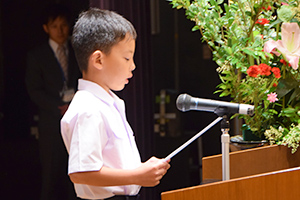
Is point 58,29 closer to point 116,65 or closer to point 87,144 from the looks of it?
point 116,65

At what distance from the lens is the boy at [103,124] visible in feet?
4.71

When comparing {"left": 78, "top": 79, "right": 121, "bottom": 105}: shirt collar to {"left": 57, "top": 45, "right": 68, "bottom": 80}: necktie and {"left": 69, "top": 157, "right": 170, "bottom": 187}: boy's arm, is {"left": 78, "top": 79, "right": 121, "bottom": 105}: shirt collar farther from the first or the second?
{"left": 57, "top": 45, "right": 68, "bottom": 80}: necktie

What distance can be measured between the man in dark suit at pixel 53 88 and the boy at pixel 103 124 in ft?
3.92

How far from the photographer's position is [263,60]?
6.19 feet

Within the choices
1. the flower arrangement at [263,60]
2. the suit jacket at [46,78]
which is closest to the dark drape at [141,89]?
the suit jacket at [46,78]

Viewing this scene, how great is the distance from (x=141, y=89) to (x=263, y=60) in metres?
1.25

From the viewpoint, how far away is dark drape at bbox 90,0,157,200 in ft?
9.70

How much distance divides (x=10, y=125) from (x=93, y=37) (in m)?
1.37

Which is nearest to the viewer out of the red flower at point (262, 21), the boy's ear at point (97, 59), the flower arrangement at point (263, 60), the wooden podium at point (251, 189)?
the wooden podium at point (251, 189)

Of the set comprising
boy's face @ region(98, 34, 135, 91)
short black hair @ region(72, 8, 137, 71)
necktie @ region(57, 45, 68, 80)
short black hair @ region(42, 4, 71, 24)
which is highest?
short black hair @ region(42, 4, 71, 24)

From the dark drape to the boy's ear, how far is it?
4.47 ft

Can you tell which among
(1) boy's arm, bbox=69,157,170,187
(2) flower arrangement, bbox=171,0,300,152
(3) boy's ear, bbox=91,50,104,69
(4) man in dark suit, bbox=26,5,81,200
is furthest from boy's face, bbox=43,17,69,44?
(1) boy's arm, bbox=69,157,170,187

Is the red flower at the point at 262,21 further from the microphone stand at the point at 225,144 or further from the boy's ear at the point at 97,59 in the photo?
the boy's ear at the point at 97,59

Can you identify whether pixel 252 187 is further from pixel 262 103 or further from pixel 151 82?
pixel 151 82
